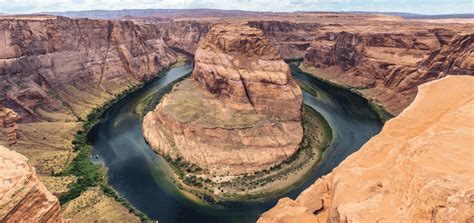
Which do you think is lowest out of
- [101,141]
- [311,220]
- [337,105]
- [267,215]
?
[101,141]

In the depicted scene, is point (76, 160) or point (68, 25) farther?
point (68, 25)

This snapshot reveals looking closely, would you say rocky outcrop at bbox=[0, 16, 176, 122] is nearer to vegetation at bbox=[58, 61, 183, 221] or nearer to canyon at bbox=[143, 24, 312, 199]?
vegetation at bbox=[58, 61, 183, 221]

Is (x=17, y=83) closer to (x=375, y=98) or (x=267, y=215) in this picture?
(x=267, y=215)

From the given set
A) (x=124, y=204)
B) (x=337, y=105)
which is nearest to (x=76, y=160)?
(x=124, y=204)

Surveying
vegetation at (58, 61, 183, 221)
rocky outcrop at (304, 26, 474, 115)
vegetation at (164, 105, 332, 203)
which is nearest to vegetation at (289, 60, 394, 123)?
rocky outcrop at (304, 26, 474, 115)

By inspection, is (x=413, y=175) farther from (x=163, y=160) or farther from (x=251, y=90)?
(x=251, y=90)

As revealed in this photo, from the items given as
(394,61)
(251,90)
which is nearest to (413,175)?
(251,90)
